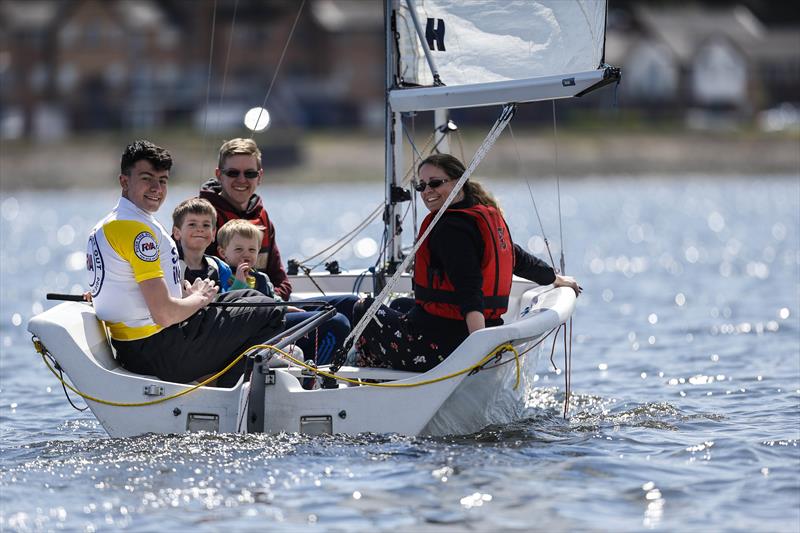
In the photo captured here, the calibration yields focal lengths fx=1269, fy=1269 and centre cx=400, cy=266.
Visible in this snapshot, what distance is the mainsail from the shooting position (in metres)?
8.00

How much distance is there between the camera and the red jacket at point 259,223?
26.7 ft

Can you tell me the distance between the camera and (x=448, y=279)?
6906 millimetres

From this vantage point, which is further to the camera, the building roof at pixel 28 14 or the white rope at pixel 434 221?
the building roof at pixel 28 14

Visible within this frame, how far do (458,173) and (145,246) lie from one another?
1.76 meters

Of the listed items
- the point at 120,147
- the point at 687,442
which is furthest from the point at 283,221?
the point at 687,442

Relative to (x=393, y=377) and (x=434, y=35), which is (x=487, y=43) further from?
(x=393, y=377)

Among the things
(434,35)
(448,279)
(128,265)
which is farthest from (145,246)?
(434,35)

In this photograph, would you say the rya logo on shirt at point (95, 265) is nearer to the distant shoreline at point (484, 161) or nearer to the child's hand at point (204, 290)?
the child's hand at point (204, 290)

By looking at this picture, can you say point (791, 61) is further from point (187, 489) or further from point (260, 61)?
point (187, 489)

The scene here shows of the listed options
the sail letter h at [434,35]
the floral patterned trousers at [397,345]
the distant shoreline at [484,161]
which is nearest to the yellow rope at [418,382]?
the floral patterned trousers at [397,345]

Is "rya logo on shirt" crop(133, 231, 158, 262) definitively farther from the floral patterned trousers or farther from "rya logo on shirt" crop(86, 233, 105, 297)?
the floral patterned trousers

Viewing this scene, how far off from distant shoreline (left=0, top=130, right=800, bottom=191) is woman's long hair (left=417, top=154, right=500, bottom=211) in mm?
40567

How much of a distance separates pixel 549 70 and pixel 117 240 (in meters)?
3.06

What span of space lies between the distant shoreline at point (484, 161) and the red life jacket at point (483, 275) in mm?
40647
